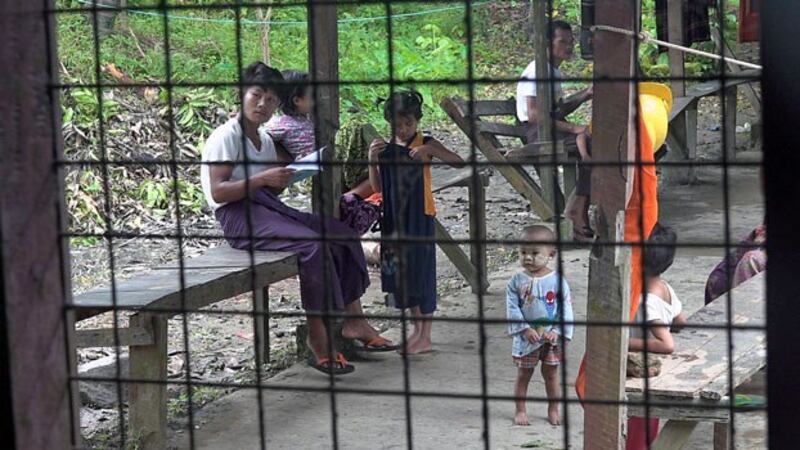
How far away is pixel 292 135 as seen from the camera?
6.42 m

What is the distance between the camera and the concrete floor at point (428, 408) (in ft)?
18.2

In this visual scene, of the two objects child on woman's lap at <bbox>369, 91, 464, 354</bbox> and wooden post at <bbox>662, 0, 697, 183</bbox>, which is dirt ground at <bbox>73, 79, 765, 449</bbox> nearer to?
child on woman's lap at <bbox>369, 91, 464, 354</bbox>

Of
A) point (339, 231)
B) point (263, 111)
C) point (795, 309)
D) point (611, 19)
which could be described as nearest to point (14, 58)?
point (795, 309)

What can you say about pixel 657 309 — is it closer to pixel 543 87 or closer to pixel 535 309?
pixel 535 309

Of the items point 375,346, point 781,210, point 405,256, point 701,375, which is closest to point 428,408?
point 375,346

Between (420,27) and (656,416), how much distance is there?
11464 mm

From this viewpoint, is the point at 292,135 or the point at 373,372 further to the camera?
the point at 373,372

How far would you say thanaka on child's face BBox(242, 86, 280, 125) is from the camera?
5.54 meters

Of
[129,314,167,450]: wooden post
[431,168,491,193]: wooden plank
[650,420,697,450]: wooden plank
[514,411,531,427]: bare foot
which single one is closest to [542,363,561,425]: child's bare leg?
[514,411,531,427]: bare foot

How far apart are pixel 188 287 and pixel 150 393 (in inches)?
18.9

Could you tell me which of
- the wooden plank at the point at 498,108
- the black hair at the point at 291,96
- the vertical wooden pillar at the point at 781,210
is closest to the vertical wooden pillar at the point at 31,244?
the vertical wooden pillar at the point at 781,210

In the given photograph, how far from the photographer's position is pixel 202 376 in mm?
6602

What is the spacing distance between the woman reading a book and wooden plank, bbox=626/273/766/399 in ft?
4.68

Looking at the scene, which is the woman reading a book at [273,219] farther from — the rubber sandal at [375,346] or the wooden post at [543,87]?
the wooden post at [543,87]
